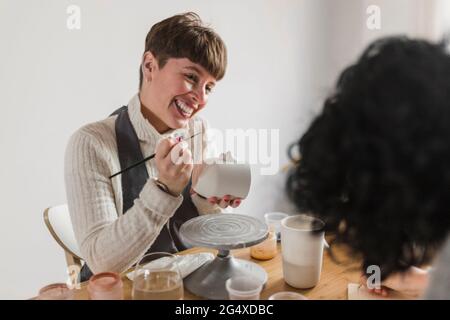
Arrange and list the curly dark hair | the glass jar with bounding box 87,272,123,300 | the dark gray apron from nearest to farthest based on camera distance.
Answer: the curly dark hair < the glass jar with bounding box 87,272,123,300 < the dark gray apron

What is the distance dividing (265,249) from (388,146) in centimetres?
58

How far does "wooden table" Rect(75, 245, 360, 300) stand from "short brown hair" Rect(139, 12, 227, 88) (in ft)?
1.97

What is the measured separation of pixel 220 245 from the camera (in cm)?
90

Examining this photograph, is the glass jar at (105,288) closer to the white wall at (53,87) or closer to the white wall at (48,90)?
the white wall at (53,87)

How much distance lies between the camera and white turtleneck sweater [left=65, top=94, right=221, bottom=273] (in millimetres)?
1019

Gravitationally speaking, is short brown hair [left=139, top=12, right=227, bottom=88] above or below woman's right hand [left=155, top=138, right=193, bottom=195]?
above

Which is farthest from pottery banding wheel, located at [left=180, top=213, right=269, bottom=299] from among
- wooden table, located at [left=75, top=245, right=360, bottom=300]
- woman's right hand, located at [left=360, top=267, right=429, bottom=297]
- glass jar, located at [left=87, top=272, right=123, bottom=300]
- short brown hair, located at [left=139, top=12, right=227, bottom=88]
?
short brown hair, located at [left=139, top=12, right=227, bottom=88]

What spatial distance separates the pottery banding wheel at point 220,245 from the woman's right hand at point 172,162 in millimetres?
117

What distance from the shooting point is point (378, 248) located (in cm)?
67

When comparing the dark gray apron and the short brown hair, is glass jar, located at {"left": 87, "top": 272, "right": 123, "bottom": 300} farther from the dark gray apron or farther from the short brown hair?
the short brown hair

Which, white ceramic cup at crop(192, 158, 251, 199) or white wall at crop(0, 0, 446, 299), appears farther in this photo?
white wall at crop(0, 0, 446, 299)

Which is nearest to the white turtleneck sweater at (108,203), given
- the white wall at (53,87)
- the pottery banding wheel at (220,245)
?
the pottery banding wheel at (220,245)

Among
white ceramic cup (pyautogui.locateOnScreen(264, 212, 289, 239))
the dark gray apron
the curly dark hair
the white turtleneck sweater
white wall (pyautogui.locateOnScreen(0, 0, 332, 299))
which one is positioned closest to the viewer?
the curly dark hair

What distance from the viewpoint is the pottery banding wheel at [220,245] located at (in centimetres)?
90
